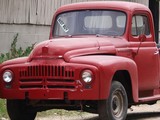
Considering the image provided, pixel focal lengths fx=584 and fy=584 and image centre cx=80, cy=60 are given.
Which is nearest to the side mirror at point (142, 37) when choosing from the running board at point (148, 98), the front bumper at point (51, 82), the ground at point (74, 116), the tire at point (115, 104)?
the running board at point (148, 98)

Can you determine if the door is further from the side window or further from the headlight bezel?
the headlight bezel

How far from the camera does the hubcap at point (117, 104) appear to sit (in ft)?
30.2

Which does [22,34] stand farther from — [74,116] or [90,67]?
[90,67]

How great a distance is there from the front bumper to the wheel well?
0.81 metres

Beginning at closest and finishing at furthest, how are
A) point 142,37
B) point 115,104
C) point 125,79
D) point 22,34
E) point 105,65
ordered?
point 105,65 → point 115,104 → point 125,79 → point 142,37 → point 22,34

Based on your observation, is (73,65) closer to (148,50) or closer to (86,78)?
(86,78)

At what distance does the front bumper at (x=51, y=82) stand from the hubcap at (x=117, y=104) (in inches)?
25.4

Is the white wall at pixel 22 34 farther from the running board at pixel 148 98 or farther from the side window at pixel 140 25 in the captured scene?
the running board at pixel 148 98

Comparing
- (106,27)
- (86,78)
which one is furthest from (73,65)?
(106,27)

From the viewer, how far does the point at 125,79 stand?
31.7 feet

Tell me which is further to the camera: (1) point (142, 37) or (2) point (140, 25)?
(2) point (140, 25)

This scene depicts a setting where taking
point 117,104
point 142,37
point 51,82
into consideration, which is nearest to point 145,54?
point 142,37

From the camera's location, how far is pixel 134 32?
10586 millimetres

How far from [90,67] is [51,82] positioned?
25.5 inches
